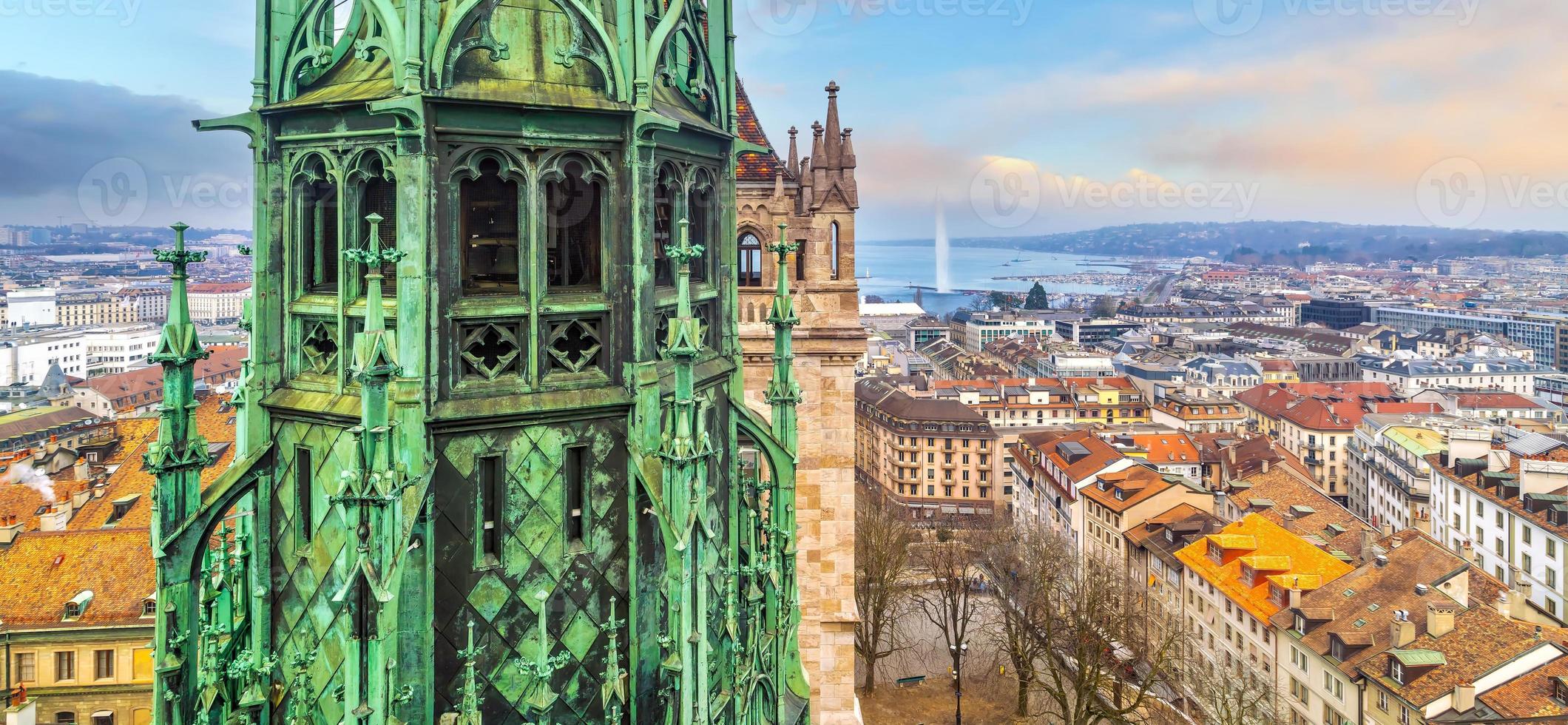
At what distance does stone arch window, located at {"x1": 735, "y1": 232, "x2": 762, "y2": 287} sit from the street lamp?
29.2m

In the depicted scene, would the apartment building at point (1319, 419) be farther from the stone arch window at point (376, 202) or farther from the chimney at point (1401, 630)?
the stone arch window at point (376, 202)

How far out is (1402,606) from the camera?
48.1 m

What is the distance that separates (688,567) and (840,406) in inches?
930

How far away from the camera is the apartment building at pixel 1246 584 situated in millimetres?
52594

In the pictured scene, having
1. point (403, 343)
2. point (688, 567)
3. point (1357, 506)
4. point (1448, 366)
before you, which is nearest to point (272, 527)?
point (403, 343)

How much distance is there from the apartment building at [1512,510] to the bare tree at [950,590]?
2851cm

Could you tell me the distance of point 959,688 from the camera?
5225cm

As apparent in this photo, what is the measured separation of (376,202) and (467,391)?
155 cm

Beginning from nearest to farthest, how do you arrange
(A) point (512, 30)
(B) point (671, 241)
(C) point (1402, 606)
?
1. (A) point (512, 30)
2. (B) point (671, 241)
3. (C) point (1402, 606)

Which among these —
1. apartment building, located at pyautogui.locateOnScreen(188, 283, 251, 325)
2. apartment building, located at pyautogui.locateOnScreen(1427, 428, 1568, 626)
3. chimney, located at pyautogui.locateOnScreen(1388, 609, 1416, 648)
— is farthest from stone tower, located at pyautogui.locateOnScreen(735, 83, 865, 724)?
apartment building, located at pyautogui.locateOnScreen(188, 283, 251, 325)

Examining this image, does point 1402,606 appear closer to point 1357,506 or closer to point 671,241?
point 671,241

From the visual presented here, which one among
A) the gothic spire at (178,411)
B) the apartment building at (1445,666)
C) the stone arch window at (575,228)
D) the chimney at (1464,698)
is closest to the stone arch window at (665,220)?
the stone arch window at (575,228)

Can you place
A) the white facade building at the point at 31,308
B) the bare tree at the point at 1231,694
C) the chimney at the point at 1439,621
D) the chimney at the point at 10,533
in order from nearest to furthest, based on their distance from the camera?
the bare tree at the point at 1231,694 < the chimney at the point at 10,533 < the chimney at the point at 1439,621 < the white facade building at the point at 31,308

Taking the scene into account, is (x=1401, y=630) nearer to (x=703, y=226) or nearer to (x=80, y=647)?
(x=703, y=226)
